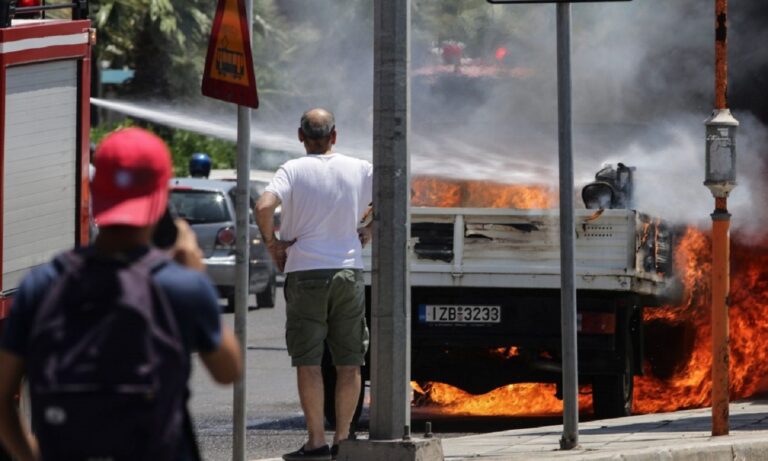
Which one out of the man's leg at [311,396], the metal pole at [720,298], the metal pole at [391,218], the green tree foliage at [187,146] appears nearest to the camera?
the metal pole at [391,218]

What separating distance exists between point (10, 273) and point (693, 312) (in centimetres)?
630

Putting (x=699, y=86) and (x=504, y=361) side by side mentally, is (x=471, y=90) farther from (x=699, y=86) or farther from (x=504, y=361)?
(x=504, y=361)

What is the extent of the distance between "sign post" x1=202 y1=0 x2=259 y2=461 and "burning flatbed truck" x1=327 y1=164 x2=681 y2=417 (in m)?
3.58

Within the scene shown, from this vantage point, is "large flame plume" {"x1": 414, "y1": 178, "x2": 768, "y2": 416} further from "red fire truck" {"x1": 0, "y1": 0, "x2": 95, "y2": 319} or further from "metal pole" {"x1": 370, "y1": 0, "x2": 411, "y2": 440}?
"red fire truck" {"x1": 0, "y1": 0, "x2": 95, "y2": 319}

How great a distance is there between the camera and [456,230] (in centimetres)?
1158

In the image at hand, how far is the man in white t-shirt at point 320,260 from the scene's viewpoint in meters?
8.79

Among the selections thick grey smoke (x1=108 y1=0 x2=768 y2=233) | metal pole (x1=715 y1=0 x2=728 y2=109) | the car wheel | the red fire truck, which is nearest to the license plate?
thick grey smoke (x1=108 y1=0 x2=768 y2=233)

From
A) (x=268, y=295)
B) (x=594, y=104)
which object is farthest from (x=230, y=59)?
(x=268, y=295)

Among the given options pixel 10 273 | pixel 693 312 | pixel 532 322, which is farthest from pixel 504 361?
pixel 10 273

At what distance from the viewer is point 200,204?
72.9 feet

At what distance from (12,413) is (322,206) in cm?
484

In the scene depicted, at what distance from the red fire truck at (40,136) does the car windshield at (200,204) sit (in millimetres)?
13430

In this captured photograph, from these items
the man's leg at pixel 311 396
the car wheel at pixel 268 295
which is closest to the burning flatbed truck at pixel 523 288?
the man's leg at pixel 311 396

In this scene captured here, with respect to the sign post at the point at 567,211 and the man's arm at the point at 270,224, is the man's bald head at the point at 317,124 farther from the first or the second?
the sign post at the point at 567,211
